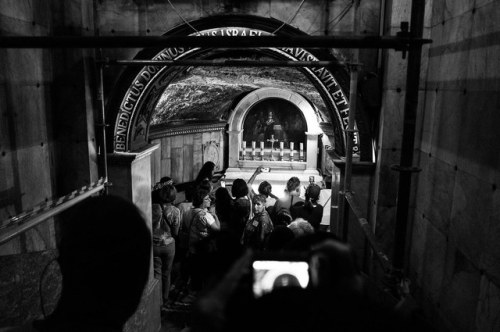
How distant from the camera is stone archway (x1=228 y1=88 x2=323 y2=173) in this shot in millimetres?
13992

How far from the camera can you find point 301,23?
536cm

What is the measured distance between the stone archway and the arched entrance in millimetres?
8272

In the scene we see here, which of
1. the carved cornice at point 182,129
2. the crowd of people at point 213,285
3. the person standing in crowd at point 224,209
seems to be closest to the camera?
the crowd of people at point 213,285

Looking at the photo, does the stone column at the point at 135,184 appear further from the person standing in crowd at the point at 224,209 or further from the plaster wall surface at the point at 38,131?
the person standing in crowd at the point at 224,209

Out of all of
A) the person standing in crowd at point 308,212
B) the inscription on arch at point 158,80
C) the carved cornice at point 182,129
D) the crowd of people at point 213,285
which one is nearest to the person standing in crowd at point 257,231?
the person standing in crowd at point 308,212

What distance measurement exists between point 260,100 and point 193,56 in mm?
8741

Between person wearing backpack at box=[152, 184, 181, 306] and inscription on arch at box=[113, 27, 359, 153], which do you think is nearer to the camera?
inscription on arch at box=[113, 27, 359, 153]

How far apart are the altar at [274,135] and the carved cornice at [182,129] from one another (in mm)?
831

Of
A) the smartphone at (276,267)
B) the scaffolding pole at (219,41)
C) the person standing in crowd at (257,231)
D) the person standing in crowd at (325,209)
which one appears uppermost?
the scaffolding pole at (219,41)

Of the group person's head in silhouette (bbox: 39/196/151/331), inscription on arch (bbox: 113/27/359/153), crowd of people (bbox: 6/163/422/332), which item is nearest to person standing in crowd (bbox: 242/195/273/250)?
inscription on arch (bbox: 113/27/359/153)

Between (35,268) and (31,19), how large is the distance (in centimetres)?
252

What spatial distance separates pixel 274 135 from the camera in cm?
1502

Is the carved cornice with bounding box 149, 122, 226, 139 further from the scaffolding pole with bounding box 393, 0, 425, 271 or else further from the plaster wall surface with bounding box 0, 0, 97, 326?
the scaffolding pole with bounding box 393, 0, 425, 271

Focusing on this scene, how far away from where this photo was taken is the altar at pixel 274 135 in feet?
45.5
